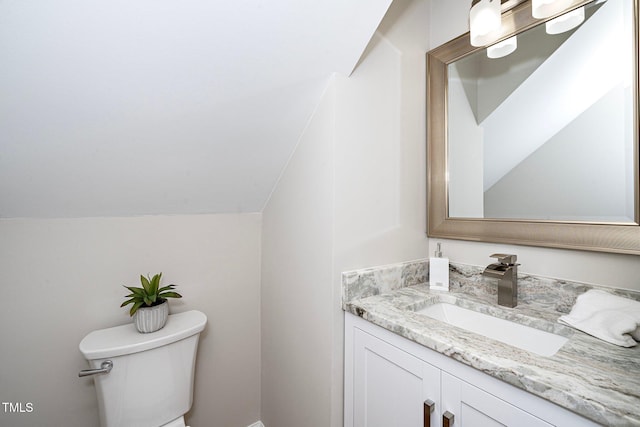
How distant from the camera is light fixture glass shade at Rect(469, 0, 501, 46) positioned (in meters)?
1.04

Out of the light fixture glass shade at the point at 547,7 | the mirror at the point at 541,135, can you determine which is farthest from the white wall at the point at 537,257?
the light fixture glass shade at the point at 547,7

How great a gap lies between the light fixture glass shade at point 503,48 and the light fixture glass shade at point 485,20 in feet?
0.11

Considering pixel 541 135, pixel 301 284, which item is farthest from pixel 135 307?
pixel 541 135

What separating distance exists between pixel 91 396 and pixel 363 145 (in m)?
1.46

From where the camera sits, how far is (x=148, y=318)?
110 centimetres

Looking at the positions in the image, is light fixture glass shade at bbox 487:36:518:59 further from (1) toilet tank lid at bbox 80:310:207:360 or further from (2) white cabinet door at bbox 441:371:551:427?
(1) toilet tank lid at bbox 80:310:207:360

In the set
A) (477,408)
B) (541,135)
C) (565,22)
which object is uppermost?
(565,22)

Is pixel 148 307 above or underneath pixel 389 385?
above

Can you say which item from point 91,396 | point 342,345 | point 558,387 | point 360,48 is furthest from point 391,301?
point 91,396

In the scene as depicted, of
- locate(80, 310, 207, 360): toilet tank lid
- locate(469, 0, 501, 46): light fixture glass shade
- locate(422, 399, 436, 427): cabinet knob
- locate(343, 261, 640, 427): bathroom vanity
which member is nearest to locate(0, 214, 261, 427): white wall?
locate(80, 310, 207, 360): toilet tank lid

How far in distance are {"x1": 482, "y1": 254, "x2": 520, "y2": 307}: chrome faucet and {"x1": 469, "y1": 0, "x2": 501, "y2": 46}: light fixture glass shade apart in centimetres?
83

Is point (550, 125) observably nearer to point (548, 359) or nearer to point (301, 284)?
point (548, 359)

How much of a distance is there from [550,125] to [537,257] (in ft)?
1.53

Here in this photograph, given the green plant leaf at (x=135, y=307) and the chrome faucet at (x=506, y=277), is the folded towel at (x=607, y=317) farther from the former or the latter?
the green plant leaf at (x=135, y=307)
